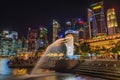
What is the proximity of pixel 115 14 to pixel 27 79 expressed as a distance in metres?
134

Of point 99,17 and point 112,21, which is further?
point 99,17

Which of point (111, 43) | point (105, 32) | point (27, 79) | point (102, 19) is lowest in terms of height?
point (27, 79)

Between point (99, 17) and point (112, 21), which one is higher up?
point (99, 17)

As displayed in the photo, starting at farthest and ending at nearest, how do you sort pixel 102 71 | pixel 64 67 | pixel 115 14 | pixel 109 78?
pixel 115 14, pixel 64 67, pixel 102 71, pixel 109 78

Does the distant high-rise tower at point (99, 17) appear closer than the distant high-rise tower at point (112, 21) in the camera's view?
No

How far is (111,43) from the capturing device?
9731cm

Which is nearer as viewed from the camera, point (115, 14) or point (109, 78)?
point (109, 78)

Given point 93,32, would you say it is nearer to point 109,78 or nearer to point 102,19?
point 102,19

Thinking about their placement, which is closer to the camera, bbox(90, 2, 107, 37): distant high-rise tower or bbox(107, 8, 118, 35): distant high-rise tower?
bbox(107, 8, 118, 35): distant high-rise tower

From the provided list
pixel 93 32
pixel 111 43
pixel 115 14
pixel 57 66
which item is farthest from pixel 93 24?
pixel 57 66

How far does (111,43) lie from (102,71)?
274ft

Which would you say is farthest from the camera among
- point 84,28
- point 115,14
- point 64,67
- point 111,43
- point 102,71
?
point 84,28

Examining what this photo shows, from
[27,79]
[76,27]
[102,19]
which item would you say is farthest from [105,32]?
[27,79]

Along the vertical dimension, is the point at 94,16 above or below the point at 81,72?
above
